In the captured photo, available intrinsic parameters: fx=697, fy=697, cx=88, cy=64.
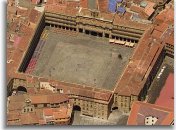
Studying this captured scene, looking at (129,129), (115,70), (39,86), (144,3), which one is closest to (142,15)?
(144,3)

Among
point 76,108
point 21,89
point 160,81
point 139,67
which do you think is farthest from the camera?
point 160,81

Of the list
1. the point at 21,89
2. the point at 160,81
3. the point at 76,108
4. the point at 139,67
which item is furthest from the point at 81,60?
the point at 160,81

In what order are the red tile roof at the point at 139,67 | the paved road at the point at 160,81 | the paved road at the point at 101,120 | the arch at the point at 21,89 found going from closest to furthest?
the paved road at the point at 101,120 → the red tile roof at the point at 139,67 → the paved road at the point at 160,81 → the arch at the point at 21,89

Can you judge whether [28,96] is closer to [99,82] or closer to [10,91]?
[10,91]

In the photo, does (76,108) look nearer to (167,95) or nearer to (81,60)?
(81,60)

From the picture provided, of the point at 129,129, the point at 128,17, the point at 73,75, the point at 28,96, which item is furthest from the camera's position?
the point at 128,17

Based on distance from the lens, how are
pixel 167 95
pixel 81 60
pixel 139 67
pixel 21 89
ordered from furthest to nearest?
pixel 81 60 < pixel 21 89 < pixel 139 67 < pixel 167 95

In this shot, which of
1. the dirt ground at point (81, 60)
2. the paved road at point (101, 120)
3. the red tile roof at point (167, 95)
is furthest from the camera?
the dirt ground at point (81, 60)

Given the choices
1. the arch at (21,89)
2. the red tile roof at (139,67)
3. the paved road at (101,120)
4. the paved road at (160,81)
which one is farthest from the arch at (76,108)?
the paved road at (160,81)

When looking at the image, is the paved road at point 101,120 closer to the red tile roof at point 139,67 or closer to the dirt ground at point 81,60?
the red tile roof at point 139,67

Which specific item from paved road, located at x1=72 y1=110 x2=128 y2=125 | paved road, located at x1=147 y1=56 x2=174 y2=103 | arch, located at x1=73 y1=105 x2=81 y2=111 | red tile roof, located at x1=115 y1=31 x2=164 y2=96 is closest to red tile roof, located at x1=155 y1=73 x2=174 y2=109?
paved road, located at x1=147 y1=56 x2=174 y2=103

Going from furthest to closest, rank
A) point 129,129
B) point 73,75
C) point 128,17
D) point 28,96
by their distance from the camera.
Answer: point 128,17 < point 73,75 < point 28,96 < point 129,129
